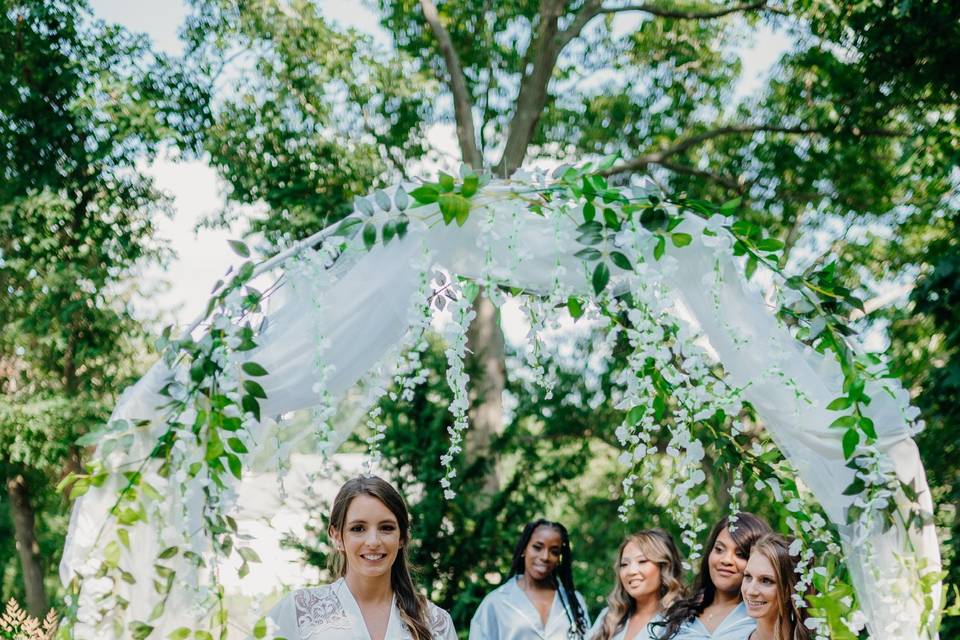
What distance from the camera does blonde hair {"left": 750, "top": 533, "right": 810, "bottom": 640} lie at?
11.9ft

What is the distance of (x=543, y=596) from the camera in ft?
18.8

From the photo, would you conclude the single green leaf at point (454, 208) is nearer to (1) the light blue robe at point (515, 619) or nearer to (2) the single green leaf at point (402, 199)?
(2) the single green leaf at point (402, 199)

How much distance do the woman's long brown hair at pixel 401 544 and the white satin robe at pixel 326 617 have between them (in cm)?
3

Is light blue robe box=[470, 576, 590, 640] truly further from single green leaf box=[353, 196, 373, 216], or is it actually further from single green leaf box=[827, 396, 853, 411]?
single green leaf box=[353, 196, 373, 216]

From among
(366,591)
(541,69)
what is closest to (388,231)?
(366,591)

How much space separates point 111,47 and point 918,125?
8.16m

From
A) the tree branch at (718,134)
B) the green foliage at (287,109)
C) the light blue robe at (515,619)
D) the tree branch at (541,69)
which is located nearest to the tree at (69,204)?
the green foliage at (287,109)

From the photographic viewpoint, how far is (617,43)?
40.8 feet

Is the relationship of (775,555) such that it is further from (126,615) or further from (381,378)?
(126,615)

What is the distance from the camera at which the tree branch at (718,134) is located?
10977 millimetres

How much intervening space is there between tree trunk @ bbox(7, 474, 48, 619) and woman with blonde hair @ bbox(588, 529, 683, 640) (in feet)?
28.2

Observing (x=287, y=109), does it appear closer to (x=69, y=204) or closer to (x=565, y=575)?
(x=69, y=204)

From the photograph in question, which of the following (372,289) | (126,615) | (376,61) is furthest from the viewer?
(376,61)

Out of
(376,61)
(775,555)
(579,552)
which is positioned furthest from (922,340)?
(775,555)
